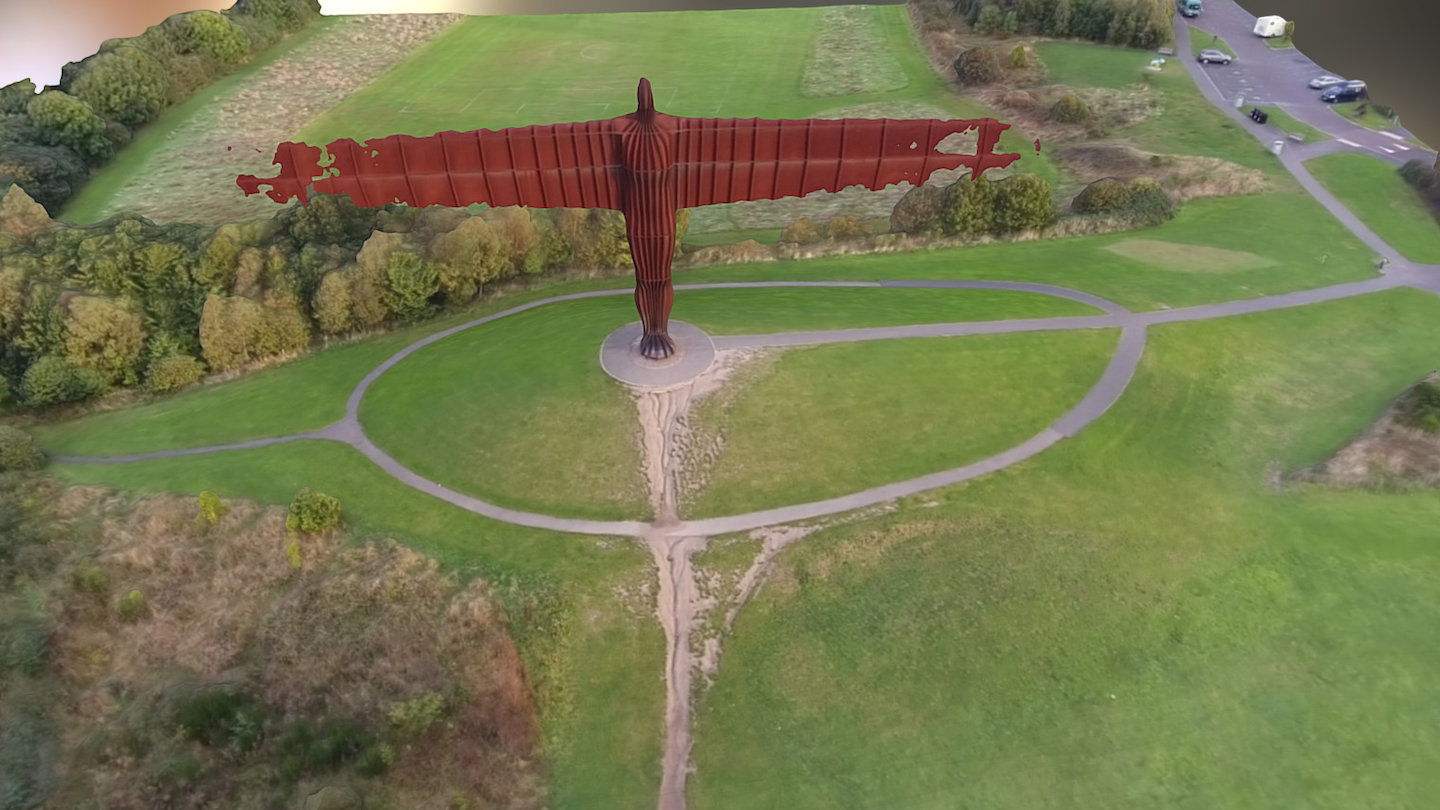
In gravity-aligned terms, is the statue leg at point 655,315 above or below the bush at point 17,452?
above

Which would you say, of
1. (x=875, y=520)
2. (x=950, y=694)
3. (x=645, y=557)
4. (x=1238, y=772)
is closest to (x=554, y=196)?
(x=645, y=557)

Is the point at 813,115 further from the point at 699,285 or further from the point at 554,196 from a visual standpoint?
the point at 554,196

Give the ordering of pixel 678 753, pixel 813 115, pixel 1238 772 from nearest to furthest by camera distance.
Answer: pixel 1238 772
pixel 678 753
pixel 813 115

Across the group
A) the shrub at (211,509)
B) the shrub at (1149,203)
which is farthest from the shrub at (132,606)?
the shrub at (1149,203)

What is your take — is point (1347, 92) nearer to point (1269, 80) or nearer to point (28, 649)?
point (1269, 80)

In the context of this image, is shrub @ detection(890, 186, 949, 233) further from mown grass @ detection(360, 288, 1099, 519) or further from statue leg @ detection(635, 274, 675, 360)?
statue leg @ detection(635, 274, 675, 360)

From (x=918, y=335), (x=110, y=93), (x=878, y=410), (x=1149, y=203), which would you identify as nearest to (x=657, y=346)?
(x=878, y=410)

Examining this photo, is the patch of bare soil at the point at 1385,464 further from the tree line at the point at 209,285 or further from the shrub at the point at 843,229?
the tree line at the point at 209,285
